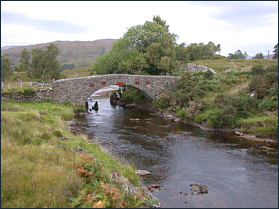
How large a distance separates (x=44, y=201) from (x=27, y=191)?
66cm

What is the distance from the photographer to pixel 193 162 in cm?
1524

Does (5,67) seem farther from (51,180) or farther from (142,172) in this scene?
(51,180)

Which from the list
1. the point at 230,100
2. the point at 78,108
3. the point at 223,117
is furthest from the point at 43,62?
the point at 223,117

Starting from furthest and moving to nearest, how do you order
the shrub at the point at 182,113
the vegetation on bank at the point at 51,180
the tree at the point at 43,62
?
the tree at the point at 43,62, the shrub at the point at 182,113, the vegetation on bank at the point at 51,180

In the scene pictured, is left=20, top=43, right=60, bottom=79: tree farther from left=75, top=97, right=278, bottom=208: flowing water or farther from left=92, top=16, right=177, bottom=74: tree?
left=75, top=97, right=278, bottom=208: flowing water

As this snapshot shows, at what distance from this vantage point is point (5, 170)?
7273 mm

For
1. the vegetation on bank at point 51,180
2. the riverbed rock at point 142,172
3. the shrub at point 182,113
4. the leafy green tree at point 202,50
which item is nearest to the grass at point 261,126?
the shrub at point 182,113

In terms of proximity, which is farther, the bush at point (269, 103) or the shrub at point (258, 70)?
the shrub at point (258, 70)

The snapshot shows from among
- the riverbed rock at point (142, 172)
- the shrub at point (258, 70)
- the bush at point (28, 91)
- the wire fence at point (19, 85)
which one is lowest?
the riverbed rock at point (142, 172)

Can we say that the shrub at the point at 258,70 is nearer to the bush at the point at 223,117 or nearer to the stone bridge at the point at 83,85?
the bush at the point at 223,117

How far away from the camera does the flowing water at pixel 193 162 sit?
1077 centimetres

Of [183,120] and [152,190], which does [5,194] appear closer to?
[152,190]

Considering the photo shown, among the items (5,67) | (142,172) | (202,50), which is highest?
(202,50)

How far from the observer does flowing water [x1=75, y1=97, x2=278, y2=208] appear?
10.8 m
